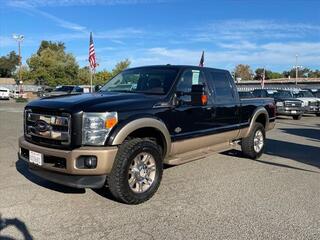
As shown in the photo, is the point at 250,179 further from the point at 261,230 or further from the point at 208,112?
the point at 261,230

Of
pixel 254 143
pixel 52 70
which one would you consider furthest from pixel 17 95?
pixel 254 143

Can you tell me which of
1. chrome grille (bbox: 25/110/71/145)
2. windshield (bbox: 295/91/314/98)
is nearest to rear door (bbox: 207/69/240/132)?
chrome grille (bbox: 25/110/71/145)

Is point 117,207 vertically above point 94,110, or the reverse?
point 94,110

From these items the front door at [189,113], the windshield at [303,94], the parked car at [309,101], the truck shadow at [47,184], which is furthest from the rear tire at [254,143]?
the windshield at [303,94]

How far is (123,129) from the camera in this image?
529cm

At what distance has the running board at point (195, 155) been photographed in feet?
20.8

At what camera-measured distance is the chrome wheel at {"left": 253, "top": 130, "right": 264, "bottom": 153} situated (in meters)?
8.90

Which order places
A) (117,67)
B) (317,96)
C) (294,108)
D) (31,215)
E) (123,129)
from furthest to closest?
1. (117,67)
2. (317,96)
3. (294,108)
4. (123,129)
5. (31,215)

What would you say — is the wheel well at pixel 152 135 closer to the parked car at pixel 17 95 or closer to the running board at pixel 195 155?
the running board at pixel 195 155

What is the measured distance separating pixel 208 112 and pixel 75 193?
268 centimetres

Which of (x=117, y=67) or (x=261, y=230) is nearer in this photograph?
(x=261, y=230)

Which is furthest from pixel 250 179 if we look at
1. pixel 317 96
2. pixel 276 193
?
pixel 317 96

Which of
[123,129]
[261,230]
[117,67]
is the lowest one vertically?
[261,230]

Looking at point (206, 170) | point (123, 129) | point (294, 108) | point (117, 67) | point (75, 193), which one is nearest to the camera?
point (123, 129)
